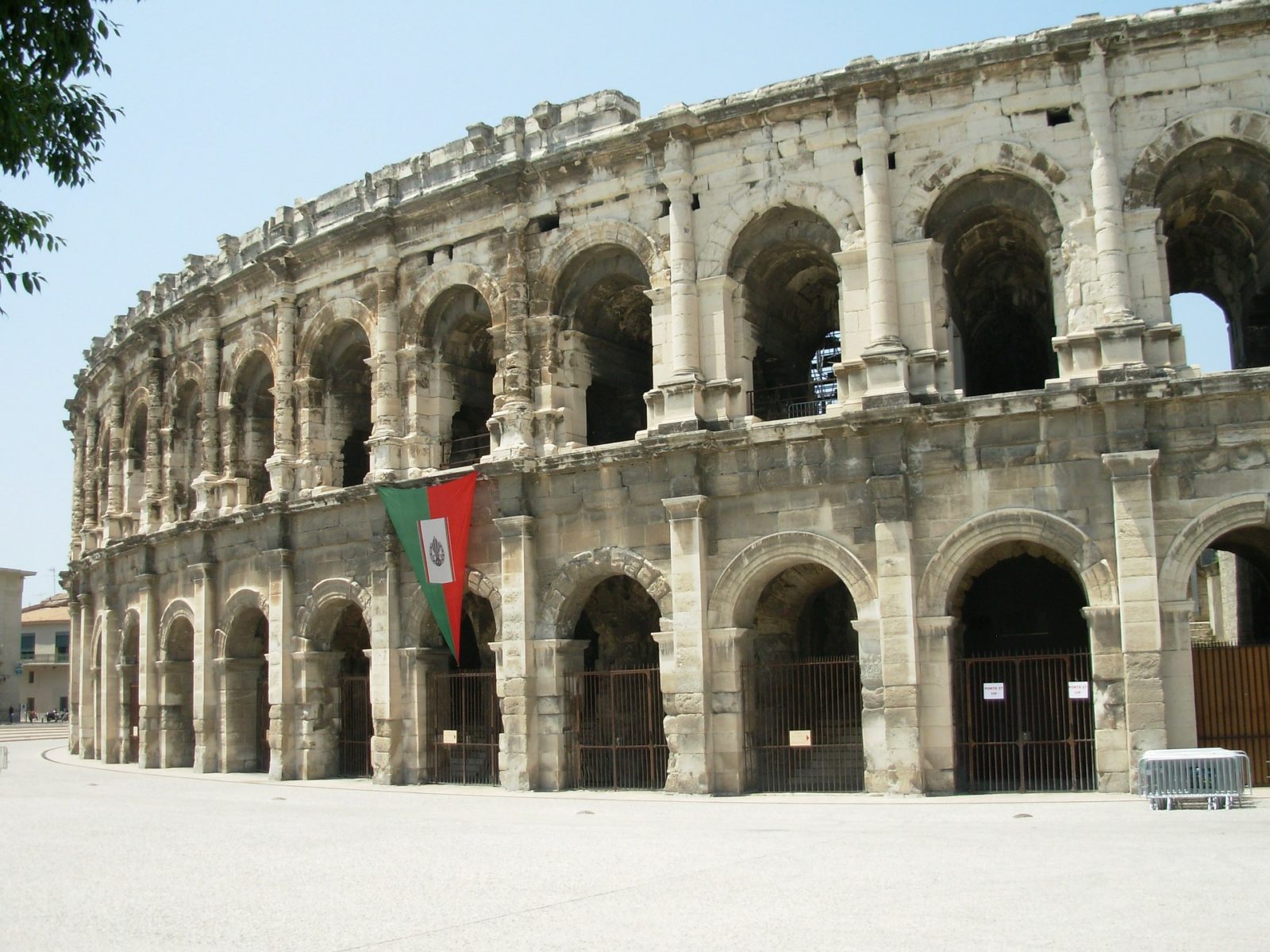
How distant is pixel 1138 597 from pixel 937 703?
103 inches

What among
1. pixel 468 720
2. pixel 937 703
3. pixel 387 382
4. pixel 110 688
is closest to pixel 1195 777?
pixel 937 703

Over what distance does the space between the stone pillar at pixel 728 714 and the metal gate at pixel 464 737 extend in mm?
4127

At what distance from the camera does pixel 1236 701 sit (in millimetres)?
15414

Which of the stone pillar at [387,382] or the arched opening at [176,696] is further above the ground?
the stone pillar at [387,382]

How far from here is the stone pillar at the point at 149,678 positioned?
26.0 metres

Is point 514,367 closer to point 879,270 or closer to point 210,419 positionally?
point 879,270

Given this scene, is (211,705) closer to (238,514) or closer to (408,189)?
(238,514)

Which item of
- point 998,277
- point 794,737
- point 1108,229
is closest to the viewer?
point 1108,229

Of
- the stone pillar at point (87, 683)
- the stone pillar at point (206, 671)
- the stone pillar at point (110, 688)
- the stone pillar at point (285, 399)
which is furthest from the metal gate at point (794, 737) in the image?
the stone pillar at point (87, 683)

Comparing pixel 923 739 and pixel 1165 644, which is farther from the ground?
pixel 1165 644

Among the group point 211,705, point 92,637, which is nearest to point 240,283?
point 211,705

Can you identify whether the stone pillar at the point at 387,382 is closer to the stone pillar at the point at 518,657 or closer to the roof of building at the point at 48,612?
the stone pillar at the point at 518,657

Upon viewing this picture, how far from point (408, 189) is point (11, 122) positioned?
14.1 m

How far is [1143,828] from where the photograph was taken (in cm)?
1134
